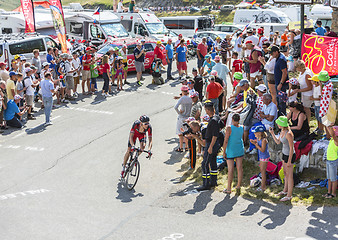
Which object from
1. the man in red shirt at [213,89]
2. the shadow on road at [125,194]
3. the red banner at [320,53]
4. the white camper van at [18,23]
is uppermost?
the white camper van at [18,23]

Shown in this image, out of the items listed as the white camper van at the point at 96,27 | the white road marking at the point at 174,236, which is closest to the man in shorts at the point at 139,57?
the white camper van at the point at 96,27

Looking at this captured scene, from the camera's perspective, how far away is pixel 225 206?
32.0 ft

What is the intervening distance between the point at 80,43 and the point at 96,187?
1739 cm

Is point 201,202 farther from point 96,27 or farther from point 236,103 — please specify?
point 96,27

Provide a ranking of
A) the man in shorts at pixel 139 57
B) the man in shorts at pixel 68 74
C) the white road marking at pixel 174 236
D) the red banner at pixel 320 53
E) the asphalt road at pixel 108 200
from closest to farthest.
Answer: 1. the white road marking at pixel 174 236
2. the asphalt road at pixel 108 200
3. the red banner at pixel 320 53
4. the man in shorts at pixel 68 74
5. the man in shorts at pixel 139 57

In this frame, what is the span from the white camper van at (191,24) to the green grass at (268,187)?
25.2m

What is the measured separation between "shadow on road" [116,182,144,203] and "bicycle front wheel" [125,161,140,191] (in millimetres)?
115

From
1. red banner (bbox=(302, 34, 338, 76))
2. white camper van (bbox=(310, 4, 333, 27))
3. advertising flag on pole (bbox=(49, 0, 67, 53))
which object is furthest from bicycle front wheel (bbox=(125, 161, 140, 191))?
white camper van (bbox=(310, 4, 333, 27))

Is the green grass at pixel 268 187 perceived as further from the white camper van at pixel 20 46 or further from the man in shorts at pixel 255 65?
the white camper van at pixel 20 46

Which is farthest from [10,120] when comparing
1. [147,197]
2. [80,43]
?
[80,43]

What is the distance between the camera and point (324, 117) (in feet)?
35.1

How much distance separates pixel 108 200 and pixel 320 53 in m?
6.44

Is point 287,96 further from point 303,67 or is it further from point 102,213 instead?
point 102,213

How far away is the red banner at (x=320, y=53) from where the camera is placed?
1177 centimetres
